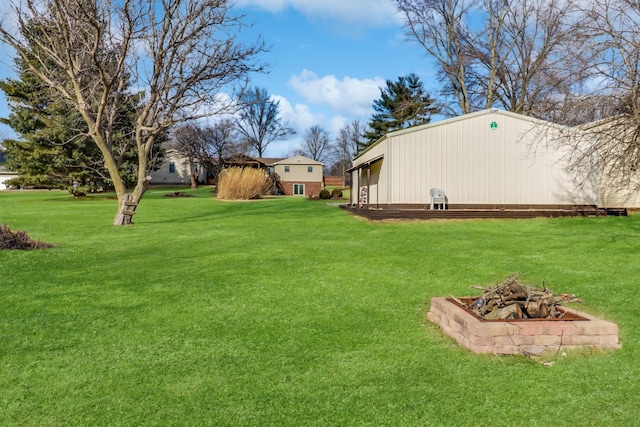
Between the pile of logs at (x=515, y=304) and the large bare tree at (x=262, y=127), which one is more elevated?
the large bare tree at (x=262, y=127)

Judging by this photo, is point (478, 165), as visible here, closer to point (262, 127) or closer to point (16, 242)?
point (16, 242)

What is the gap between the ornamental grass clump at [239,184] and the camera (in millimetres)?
28047

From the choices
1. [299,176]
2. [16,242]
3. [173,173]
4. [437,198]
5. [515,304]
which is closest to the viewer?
[515,304]

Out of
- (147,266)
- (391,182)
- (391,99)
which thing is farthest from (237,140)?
(147,266)

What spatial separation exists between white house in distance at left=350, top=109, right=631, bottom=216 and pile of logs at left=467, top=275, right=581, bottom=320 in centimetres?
1108

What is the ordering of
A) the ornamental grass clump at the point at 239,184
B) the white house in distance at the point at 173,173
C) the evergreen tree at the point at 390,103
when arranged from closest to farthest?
the ornamental grass clump at the point at 239,184 < the evergreen tree at the point at 390,103 < the white house in distance at the point at 173,173

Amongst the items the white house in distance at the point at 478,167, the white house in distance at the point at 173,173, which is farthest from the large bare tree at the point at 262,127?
the white house in distance at the point at 478,167

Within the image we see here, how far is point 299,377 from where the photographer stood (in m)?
3.11

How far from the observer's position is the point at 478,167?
15320 millimetres

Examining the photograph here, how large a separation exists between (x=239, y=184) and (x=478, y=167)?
16609 mm

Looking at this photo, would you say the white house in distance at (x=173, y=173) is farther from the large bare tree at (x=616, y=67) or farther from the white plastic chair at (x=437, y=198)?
the large bare tree at (x=616, y=67)

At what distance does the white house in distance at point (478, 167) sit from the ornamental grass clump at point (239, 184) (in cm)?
A: 1427

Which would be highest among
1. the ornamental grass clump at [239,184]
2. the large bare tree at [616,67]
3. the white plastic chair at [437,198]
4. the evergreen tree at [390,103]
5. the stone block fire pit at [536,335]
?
the evergreen tree at [390,103]

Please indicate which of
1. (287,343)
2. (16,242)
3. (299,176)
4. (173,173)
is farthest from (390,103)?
(287,343)
